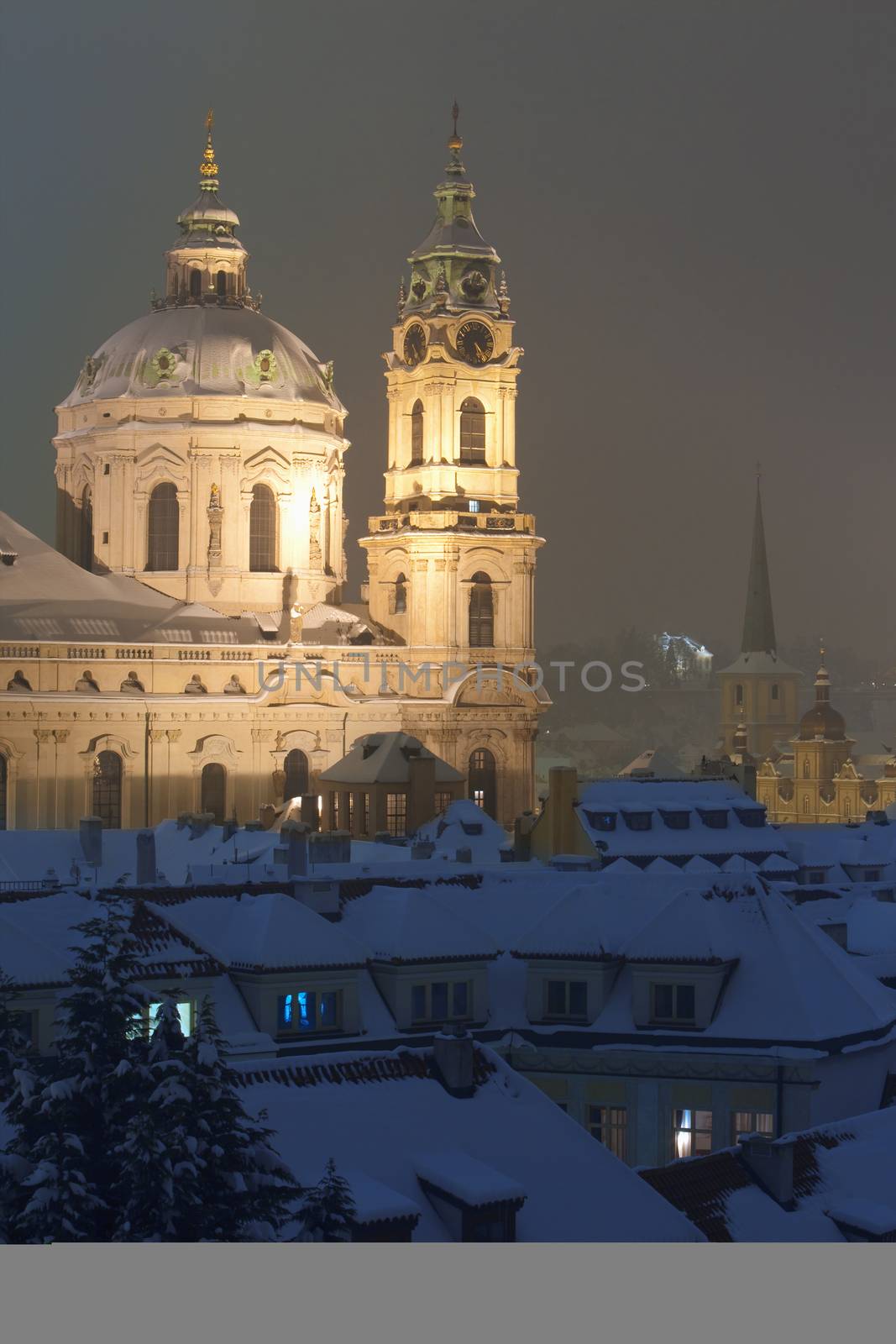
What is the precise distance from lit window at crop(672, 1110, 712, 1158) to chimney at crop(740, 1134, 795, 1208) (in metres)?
5.08

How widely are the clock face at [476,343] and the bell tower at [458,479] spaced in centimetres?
3

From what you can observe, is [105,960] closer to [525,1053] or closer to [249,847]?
[525,1053]

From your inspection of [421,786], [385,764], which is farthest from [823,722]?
[421,786]

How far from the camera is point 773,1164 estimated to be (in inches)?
720

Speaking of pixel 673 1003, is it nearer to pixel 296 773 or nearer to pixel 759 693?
pixel 296 773

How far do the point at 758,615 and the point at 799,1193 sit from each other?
215ft

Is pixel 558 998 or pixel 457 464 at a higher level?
pixel 457 464

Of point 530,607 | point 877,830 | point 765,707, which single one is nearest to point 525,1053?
point 877,830

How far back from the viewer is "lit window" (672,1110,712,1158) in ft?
77.4

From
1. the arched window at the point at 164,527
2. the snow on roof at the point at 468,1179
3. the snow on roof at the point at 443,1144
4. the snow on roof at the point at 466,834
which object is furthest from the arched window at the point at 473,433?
→ the snow on roof at the point at 468,1179

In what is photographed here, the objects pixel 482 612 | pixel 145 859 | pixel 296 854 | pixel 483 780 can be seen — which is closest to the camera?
pixel 296 854

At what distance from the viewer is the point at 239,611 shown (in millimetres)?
61531

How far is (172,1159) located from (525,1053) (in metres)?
8.77

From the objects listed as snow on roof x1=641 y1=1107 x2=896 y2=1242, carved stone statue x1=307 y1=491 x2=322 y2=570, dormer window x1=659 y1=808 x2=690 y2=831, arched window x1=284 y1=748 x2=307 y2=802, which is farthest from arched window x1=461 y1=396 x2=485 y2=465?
snow on roof x1=641 y1=1107 x2=896 y2=1242
